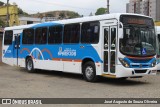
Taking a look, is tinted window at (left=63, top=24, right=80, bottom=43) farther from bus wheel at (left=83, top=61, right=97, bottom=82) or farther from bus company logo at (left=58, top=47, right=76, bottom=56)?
bus wheel at (left=83, top=61, right=97, bottom=82)

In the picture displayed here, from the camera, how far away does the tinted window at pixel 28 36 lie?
70.8 ft

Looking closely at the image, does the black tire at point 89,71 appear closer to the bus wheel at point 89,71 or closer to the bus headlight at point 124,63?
the bus wheel at point 89,71

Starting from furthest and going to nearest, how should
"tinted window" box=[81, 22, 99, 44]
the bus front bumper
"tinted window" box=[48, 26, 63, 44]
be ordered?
"tinted window" box=[48, 26, 63, 44] < "tinted window" box=[81, 22, 99, 44] < the bus front bumper

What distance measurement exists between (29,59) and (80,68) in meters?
5.98

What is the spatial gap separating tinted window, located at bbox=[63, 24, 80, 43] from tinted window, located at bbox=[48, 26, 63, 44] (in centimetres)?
50

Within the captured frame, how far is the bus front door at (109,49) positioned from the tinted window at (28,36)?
7.27 meters

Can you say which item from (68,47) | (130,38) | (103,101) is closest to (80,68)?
(68,47)

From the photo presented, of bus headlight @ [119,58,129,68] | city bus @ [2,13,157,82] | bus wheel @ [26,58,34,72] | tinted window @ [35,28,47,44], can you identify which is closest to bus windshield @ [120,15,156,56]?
city bus @ [2,13,157,82]

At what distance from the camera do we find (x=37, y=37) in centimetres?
2100

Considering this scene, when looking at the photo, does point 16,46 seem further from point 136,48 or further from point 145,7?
point 145,7

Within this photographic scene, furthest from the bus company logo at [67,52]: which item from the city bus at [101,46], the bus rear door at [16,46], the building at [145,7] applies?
the building at [145,7]

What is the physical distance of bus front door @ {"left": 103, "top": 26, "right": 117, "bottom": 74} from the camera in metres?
14.9

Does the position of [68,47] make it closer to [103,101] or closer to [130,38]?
[130,38]

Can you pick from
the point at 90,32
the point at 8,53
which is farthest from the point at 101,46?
the point at 8,53
